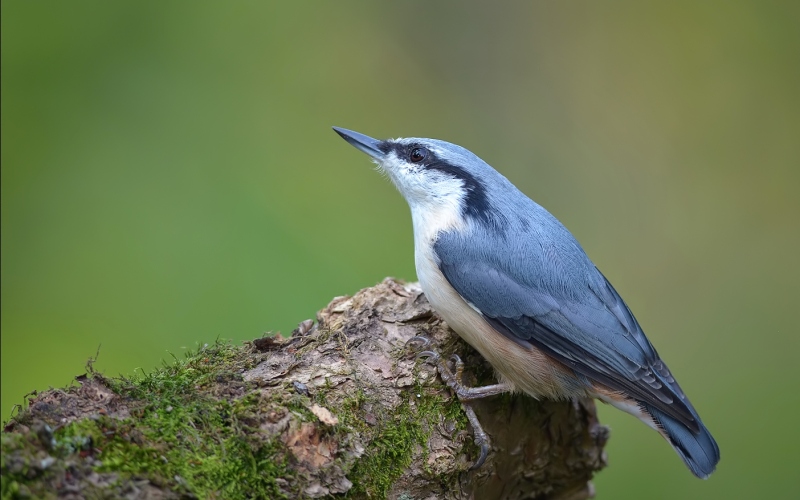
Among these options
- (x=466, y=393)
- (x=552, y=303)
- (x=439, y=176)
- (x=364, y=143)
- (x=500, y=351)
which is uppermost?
(x=364, y=143)

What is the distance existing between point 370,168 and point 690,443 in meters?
3.98

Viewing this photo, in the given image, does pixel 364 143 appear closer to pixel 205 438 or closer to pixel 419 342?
pixel 419 342

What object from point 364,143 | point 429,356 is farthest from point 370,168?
point 429,356

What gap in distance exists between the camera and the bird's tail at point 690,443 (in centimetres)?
345

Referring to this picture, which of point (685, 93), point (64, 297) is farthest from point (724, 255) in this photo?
point (64, 297)

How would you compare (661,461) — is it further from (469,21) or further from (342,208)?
(469,21)

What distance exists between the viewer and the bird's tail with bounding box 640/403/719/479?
3449 mm

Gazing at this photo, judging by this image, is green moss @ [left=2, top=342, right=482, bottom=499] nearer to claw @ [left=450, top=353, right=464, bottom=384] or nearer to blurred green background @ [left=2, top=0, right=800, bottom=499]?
claw @ [left=450, top=353, right=464, bottom=384]

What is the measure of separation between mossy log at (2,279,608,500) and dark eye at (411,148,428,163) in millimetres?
756

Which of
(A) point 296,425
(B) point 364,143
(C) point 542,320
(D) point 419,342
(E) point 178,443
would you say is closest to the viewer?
(E) point 178,443

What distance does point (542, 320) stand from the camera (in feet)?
11.4

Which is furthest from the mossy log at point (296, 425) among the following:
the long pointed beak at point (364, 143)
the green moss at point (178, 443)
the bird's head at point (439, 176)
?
the long pointed beak at point (364, 143)

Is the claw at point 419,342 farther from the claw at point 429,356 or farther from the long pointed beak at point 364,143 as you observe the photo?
the long pointed beak at point 364,143

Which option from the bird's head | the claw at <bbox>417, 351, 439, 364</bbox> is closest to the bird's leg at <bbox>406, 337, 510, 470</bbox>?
the claw at <bbox>417, 351, 439, 364</bbox>
